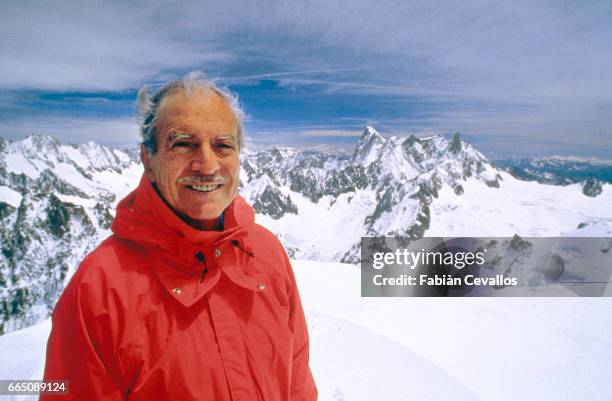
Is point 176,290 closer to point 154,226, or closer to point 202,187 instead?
point 154,226

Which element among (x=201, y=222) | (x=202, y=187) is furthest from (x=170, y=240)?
(x=202, y=187)

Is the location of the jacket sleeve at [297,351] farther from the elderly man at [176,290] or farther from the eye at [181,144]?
the eye at [181,144]

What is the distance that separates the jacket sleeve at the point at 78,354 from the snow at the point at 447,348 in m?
3.93

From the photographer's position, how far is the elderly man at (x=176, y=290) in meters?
1.66

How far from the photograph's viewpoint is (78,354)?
1.62 metres

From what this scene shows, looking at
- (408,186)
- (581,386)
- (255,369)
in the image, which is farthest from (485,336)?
(408,186)

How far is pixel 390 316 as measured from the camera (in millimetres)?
7344

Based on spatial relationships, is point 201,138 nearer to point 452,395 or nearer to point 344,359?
point 344,359

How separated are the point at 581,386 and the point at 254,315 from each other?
24.9 feet

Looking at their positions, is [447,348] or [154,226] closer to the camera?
[154,226]

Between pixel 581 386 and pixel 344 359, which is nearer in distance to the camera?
pixel 344 359

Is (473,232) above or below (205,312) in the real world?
below

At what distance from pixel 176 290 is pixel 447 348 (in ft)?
21.0

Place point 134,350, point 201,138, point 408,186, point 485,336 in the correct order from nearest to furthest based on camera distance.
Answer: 1. point 134,350
2. point 201,138
3. point 485,336
4. point 408,186
